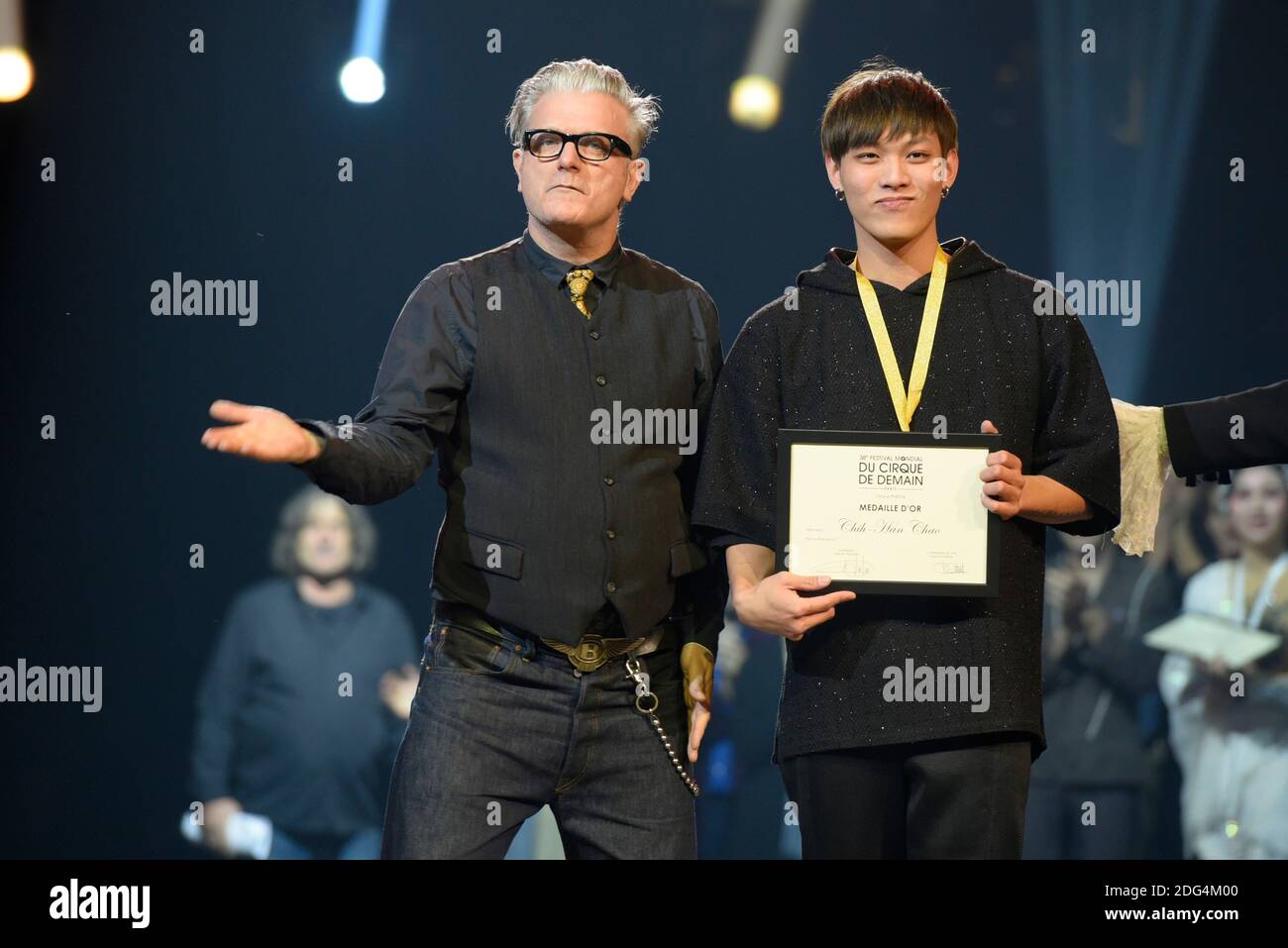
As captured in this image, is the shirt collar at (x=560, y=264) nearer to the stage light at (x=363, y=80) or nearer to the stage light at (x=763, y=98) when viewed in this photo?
the stage light at (x=363, y=80)

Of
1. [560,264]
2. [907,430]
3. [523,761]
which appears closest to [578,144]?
[560,264]

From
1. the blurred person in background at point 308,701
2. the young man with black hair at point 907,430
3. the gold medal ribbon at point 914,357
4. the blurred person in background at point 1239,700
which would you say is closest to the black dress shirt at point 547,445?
the young man with black hair at point 907,430

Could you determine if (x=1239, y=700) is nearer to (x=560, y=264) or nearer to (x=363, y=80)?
(x=560, y=264)

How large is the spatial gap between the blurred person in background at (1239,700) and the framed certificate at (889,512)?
287 cm

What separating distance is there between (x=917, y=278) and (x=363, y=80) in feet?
8.65

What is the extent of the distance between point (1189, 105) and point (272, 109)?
3072 millimetres

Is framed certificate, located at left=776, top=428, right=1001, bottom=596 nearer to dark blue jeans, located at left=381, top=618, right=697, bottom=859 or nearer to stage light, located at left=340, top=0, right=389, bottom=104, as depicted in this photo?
dark blue jeans, located at left=381, top=618, right=697, bottom=859

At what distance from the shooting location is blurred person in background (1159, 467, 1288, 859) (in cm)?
486

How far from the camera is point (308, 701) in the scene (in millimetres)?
4895

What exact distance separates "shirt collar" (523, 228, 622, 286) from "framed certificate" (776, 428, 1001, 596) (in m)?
0.59

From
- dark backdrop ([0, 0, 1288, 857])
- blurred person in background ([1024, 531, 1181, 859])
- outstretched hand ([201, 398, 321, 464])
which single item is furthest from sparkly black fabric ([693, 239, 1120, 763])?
blurred person in background ([1024, 531, 1181, 859])

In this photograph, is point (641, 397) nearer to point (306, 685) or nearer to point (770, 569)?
point (770, 569)

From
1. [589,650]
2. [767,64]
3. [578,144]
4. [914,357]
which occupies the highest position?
[767,64]

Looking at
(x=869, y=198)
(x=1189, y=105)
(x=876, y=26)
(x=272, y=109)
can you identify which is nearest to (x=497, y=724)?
(x=869, y=198)
